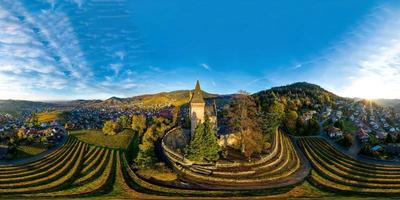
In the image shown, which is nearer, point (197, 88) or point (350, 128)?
point (197, 88)

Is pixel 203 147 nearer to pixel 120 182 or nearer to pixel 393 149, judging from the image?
pixel 120 182

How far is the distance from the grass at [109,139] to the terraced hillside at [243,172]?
88.9 ft

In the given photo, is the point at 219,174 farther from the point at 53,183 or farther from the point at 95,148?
the point at 95,148

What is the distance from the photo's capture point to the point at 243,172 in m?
47.2

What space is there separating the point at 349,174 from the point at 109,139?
2629 inches

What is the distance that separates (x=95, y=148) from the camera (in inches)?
3061

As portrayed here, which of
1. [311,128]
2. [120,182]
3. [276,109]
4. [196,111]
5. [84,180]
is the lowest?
[84,180]

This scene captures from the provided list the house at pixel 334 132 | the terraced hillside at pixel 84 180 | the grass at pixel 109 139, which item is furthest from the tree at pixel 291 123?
the terraced hillside at pixel 84 180

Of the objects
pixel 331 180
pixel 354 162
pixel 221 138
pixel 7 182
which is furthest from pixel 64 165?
pixel 354 162

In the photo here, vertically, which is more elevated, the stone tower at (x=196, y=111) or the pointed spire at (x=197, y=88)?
the pointed spire at (x=197, y=88)

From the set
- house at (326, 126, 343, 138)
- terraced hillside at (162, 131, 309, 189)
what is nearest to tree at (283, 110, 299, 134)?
house at (326, 126, 343, 138)

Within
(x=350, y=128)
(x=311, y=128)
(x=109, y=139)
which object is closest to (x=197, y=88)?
(x=109, y=139)

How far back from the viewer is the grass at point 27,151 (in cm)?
Answer: 7711

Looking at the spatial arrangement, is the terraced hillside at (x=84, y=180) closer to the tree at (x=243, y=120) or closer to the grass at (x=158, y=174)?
the grass at (x=158, y=174)
